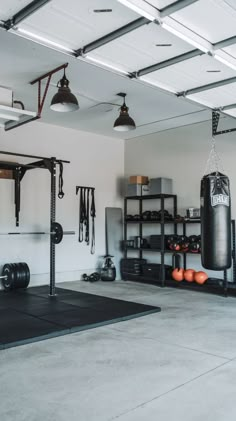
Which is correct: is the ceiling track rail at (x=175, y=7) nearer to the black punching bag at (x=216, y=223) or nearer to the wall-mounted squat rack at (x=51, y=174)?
the black punching bag at (x=216, y=223)

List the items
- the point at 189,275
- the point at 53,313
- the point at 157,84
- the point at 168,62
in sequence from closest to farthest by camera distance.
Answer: the point at 168,62
the point at 157,84
the point at 53,313
the point at 189,275

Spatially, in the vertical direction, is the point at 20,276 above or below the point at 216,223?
below

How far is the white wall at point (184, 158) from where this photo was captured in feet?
23.3

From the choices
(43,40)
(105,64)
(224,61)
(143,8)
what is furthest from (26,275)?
(143,8)

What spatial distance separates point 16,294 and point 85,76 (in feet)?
11.9

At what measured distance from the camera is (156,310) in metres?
5.26

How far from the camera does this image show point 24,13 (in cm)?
301

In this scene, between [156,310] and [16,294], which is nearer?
[156,310]

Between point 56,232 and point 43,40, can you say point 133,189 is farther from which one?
point 43,40

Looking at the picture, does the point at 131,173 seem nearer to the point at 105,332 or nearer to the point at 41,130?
the point at 41,130

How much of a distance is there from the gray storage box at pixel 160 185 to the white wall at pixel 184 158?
0.22 meters

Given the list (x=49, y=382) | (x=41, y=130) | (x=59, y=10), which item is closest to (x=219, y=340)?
(x=49, y=382)

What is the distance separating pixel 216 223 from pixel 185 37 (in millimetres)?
2343

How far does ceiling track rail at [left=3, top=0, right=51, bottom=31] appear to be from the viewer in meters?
2.88
